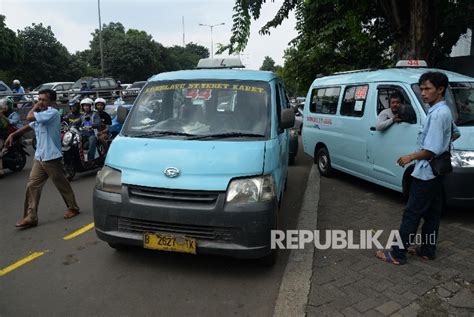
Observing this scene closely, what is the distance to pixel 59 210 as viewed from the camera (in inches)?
239

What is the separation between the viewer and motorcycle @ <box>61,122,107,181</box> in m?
7.80

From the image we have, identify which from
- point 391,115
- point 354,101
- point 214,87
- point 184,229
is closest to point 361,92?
point 354,101

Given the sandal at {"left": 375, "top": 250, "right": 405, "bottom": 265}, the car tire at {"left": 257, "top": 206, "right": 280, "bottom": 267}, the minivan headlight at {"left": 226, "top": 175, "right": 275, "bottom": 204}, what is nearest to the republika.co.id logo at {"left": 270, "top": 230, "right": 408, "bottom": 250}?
the sandal at {"left": 375, "top": 250, "right": 405, "bottom": 265}

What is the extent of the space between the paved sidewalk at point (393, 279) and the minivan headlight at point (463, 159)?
0.78 metres

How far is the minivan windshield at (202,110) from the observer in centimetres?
421

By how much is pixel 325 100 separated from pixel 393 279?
4.85 metres

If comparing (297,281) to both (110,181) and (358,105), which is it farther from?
(358,105)

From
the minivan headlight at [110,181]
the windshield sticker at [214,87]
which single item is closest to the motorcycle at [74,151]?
the windshield sticker at [214,87]

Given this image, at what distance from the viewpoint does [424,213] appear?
3875mm

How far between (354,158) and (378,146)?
76 centimetres

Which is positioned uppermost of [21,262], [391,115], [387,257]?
[391,115]

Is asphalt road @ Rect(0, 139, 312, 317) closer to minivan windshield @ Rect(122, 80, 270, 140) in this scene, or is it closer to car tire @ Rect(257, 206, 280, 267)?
car tire @ Rect(257, 206, 280, 267)

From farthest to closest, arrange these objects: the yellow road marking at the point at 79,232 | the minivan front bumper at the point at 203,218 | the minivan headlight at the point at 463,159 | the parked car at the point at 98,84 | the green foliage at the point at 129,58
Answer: the green foliage at the point at 129,58 → the parked car at the point at 98,84 → the yellow road marking at the point at 79,232 → the minivan headlight at the point at 463,159 → the minivan front bumper at the point at 203,218

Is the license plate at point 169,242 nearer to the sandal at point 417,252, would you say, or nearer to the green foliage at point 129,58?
the sandal at point 417,252
